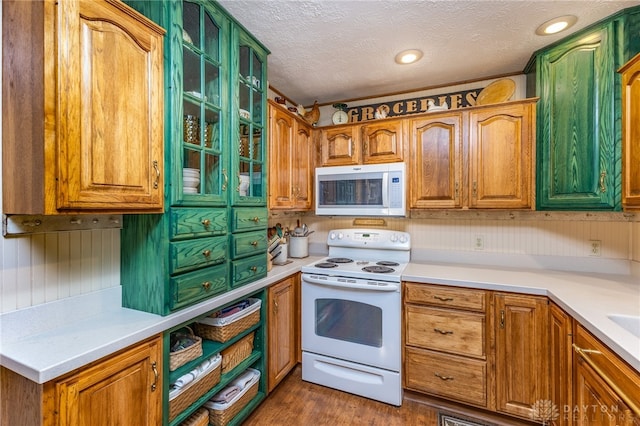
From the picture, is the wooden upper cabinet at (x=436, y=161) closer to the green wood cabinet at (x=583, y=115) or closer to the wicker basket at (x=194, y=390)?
the green wood cabinet at (x=583, y=115)

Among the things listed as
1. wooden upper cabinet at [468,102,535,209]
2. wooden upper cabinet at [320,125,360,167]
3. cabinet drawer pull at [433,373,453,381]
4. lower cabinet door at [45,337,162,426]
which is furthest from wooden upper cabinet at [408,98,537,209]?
lower cabinet door at [45,337,162,426]

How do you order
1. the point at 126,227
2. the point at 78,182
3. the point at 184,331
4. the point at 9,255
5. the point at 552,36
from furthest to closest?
the point at 552,36
the point at 184,331
the point at 126,227
the point at 9,255
the point at 78,182

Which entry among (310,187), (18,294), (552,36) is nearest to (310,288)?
(310,187)

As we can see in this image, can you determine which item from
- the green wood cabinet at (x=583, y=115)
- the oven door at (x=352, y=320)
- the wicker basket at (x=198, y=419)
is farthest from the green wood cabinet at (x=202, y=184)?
the green wood cabinet at (x=583, y=115)

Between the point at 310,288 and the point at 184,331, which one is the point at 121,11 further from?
the point at 310,288

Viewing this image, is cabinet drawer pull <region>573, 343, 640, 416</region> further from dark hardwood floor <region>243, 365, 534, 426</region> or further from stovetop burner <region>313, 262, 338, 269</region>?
stovetop burner <region>313, 262, 338, 269</region>

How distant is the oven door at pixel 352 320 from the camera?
197 centimetres

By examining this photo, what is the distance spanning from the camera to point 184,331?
61.9 inches

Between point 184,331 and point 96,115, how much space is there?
44.8 inches

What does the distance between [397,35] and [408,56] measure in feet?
0.94

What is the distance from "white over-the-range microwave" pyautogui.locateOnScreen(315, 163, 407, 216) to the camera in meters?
2.24

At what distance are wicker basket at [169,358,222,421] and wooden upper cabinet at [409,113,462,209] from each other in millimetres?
1762

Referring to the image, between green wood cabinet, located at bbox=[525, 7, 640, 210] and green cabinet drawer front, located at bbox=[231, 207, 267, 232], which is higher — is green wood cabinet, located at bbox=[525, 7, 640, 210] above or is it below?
above

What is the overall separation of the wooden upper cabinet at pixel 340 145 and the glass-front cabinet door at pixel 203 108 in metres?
1.15
